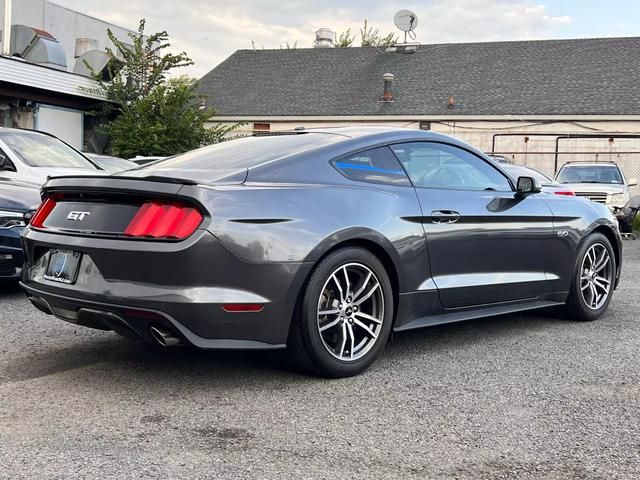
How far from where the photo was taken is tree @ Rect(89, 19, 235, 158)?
21781 millimetres

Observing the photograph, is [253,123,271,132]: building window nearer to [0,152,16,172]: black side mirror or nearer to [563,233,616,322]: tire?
[0,152,16,172]: black side mirror

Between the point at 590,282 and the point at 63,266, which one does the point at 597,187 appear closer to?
the point at 590,282

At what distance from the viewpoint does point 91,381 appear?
162 inches

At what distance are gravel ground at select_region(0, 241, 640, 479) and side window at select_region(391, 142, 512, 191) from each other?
1065mm

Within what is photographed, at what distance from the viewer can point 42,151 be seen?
8.98 m

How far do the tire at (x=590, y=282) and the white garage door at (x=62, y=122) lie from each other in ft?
56.2

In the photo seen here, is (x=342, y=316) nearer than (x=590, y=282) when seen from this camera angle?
Yes

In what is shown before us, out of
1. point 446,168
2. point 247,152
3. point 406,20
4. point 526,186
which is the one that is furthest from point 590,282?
point 406,20

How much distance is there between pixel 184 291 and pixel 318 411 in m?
0.85

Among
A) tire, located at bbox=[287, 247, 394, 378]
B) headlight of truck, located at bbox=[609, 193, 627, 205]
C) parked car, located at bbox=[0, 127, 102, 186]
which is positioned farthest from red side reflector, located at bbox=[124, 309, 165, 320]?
headlight of truck, located at bbox=[609, 193, 627, 205]

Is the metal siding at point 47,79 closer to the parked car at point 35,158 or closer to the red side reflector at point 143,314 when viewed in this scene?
the parked car at point 35,158

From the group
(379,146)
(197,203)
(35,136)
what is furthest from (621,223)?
(197,203)

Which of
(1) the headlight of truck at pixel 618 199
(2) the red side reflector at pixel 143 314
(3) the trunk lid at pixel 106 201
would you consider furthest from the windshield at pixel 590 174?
(2) the red side reflector at pixel 143 314

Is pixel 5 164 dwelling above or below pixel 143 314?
above
